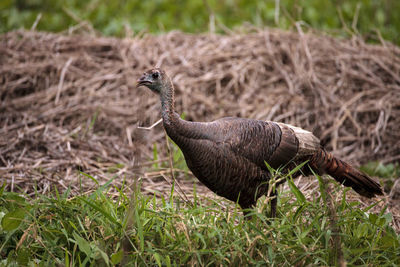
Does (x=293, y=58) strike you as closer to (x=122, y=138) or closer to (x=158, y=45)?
(x=158, y=45)

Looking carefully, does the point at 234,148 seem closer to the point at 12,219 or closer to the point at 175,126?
the point at 175,126

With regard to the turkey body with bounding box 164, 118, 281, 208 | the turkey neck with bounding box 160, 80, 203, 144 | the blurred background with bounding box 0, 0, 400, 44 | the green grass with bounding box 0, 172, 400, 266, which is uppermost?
the blurred background with bounding box 0, 0, 400, 44

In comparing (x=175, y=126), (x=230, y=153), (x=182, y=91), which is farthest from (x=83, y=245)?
(x=182, y=91)

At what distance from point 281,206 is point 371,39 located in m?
4.21

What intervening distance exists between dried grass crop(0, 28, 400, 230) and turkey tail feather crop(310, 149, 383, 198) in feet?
3.42

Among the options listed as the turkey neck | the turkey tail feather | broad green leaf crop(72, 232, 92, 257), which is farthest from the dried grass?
broad green leaf crop(72, 232, 92, 257)

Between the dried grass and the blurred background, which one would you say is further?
the blurred background

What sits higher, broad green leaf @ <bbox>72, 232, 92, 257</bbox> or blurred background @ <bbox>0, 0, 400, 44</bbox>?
blurred background @ <bbox>0, 0, 400, 44</bbox>

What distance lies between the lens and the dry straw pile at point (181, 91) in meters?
4.40

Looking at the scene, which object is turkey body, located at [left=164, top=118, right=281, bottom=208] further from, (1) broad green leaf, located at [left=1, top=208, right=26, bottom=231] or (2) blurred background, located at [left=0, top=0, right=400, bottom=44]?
(2) blurred background, located at [left=0, top=0, right=400, bottom=44]

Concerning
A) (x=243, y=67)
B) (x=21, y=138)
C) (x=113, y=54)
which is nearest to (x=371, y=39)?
(x=243, y=67)

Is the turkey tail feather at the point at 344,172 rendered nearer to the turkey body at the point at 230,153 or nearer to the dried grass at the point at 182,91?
the turkey body at the point at 230,153

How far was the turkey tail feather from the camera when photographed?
329cm

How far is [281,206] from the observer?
314cm
